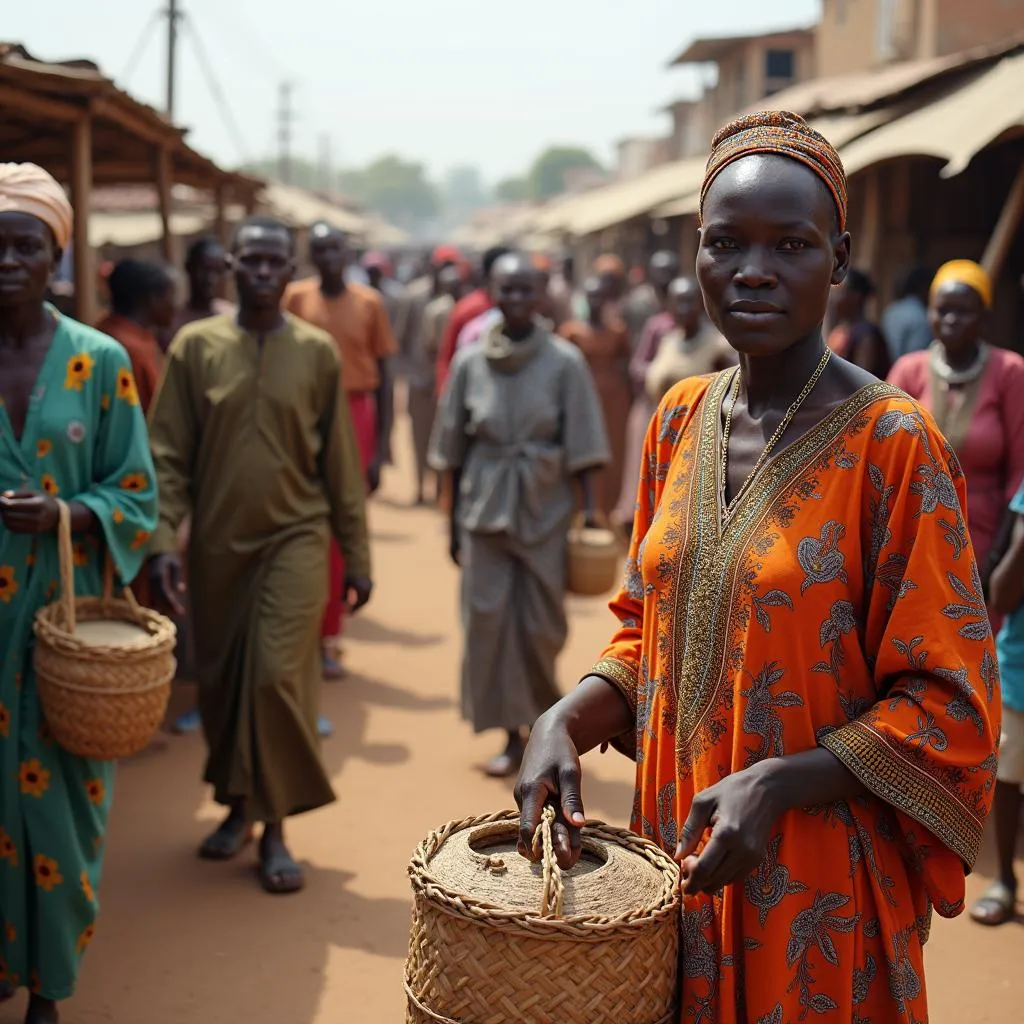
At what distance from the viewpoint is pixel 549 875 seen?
77.8 inches

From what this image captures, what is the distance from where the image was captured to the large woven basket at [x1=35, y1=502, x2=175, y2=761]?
388cm

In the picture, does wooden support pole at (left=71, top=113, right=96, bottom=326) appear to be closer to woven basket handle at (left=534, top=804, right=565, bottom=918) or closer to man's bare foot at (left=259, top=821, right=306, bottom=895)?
man's bare foot at (left=259, top=821, right=306, bottom=895)

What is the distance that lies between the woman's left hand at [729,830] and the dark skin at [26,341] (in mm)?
2510

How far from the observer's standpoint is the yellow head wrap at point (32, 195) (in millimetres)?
3982

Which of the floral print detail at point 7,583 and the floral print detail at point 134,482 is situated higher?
the floral print detail at point 134,482

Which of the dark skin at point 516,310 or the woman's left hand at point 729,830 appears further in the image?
the dark skin at point 516,310

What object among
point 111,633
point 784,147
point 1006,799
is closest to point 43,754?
point 111,633

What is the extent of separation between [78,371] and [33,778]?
1176 mm

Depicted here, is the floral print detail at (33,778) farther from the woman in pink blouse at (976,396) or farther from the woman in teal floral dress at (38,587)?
the woman in pink blouse at (976,396)

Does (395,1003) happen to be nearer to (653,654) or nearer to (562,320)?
(653,654)

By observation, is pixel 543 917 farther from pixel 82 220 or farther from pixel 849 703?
pixel 82 220

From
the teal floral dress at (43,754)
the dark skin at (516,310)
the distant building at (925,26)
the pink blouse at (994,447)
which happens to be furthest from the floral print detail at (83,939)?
the distant building at (925,26)

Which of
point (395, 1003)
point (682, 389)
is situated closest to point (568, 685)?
point (395, 1003)

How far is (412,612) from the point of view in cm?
998
